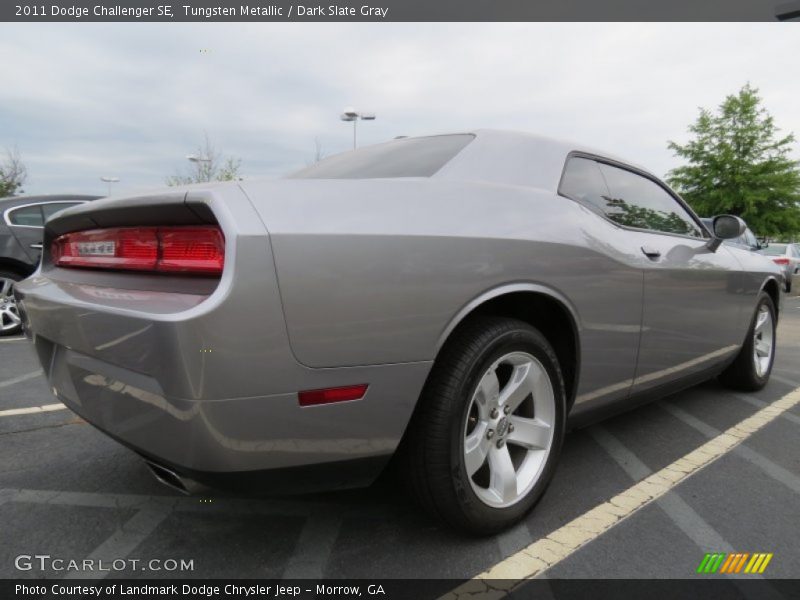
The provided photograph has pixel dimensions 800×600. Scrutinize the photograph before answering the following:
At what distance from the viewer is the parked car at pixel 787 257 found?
14547mm

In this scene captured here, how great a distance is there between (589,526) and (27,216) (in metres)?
6.52

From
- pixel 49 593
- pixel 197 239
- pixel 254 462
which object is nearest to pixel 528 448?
pixel 254 462

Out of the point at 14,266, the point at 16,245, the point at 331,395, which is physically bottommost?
the point at 14,266

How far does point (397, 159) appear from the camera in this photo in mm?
Answer: 2230

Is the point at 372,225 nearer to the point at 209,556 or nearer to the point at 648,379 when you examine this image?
the point at 209,556

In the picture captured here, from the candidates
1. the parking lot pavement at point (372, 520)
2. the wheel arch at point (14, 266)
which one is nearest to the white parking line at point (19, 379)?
the parking lot pavement at point (372, 520)

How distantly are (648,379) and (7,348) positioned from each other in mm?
5520

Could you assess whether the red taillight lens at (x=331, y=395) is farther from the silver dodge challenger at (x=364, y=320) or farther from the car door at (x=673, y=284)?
the car door at (x=673, y=284)

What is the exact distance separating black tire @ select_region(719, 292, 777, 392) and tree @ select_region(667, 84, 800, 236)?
2821 centimetres

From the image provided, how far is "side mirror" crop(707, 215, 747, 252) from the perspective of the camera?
316 cm

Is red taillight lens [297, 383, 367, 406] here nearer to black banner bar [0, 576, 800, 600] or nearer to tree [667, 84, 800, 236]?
black banner bar [0, 576, 800, 600]

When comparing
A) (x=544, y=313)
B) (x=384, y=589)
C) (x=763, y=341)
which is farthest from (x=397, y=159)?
(x=763, y=341)

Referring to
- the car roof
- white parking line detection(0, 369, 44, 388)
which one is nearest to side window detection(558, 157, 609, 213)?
white parking line detection(0, 369, 44, 388)

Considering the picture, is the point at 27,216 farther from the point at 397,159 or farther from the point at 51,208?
the point at 397,159
